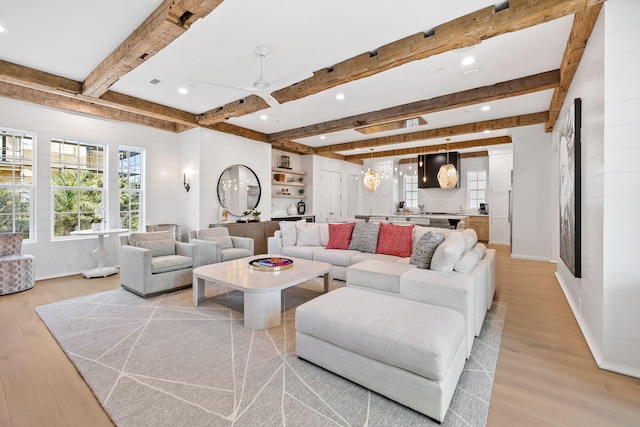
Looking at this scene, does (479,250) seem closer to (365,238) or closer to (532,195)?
(365,238)

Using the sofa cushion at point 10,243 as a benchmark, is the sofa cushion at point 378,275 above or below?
below

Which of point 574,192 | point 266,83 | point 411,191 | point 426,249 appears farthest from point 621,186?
point 411,191

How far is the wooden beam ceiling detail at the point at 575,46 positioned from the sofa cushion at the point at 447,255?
2100mm

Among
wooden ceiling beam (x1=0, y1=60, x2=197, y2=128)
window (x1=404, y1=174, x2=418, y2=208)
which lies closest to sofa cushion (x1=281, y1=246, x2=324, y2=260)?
wooden ceiling beam (x1=0, y1=60, x2=197, y2=128)

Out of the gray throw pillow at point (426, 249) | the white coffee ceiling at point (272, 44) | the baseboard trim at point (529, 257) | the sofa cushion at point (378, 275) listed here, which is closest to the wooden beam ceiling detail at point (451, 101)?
the white coffee ceiling at point (272, 44)

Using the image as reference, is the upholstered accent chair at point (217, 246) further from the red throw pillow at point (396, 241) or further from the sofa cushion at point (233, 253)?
the red throw pillow at point (396, 241)

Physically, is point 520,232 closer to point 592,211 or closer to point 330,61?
point 592,211

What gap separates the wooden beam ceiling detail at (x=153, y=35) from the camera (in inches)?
90.0

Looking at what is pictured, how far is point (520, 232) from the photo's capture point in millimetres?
6371

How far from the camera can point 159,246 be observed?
4.36 metres

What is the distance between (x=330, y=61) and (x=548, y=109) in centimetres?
432

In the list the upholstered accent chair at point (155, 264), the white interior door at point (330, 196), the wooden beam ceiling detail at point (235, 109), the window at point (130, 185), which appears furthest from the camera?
the white interior door at point (330, 196)

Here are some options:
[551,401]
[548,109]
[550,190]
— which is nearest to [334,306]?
[551,401]

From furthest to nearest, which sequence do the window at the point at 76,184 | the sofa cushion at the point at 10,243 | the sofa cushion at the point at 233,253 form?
1. the window at the point at 76,184
2. the sofa cushion at the point at 233,253
3. the sofa cushion at the point at 10,243
